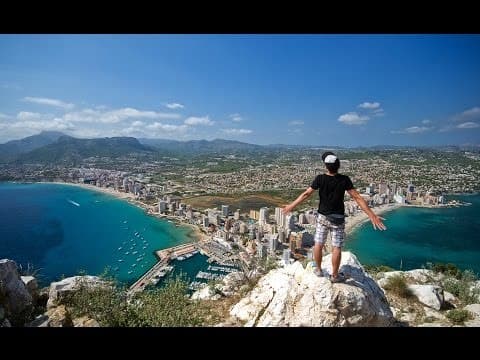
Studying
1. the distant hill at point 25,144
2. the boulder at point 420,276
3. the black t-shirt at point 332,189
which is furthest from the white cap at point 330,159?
the distant hill at point 25,144

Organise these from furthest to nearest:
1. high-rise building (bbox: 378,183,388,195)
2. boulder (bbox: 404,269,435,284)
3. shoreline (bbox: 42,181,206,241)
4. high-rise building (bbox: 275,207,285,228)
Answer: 1. high-rise building (bbox: 378,183,388,195)
2. shoreline (bbox: 42,181,206,241)
3. high-rise building (bbox: 275,207,285,228)
4. boulder (bbox: 404,269,435,284)

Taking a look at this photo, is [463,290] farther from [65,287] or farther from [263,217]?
[263,217]

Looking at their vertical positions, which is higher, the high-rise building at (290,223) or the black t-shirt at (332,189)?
the black t-shirt at (332,189)

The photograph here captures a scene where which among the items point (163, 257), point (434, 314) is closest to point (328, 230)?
point (434, 314)

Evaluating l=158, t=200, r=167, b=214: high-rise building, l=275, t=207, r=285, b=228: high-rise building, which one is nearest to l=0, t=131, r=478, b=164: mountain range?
l=275, t=207, r=285, b=228: high-rise building

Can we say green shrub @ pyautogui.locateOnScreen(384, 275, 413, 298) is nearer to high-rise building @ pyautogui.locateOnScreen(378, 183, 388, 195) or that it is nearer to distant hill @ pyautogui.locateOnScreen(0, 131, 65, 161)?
high-rise building @ pyautogui.locateOnScreen(378, 183, 388, 195)

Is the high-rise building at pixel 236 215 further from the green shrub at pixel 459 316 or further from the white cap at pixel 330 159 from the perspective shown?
the white cap at pixel 330 159
